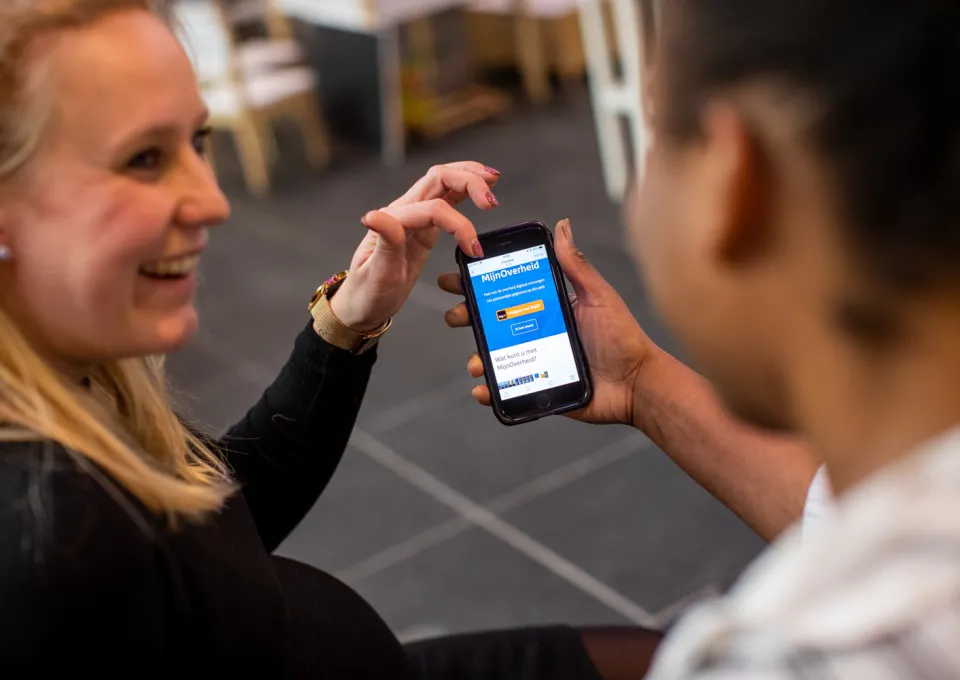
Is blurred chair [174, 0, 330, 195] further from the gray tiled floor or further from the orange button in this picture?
the orange button

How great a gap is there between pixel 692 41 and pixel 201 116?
0.45 metres

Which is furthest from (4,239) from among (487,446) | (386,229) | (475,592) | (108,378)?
(487,446)

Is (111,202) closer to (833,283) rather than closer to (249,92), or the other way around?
(833,283)

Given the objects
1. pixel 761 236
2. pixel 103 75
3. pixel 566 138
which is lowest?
pixel 566 138

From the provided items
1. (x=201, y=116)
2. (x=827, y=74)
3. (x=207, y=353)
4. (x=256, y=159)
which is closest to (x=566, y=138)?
(x=256, y=159)

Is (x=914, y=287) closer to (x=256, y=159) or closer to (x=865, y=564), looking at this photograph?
(x=865, y=564)

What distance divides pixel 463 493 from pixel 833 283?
206cm

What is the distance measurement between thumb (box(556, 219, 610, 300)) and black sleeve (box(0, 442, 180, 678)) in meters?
0.57

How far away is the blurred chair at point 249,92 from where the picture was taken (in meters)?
4.61

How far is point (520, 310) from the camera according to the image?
49.3 inches

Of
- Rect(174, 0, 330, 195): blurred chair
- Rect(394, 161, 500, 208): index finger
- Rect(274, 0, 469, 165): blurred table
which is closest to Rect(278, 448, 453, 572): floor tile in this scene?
Rect(394, 161, 500, 208): index finger

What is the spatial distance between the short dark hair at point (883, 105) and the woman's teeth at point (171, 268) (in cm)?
49

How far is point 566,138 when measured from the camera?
498 cm

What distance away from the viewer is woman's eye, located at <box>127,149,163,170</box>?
84 centimetres
